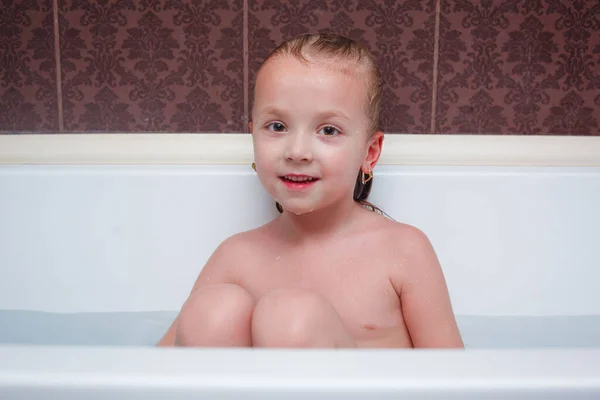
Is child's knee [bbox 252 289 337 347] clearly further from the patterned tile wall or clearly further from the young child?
the patterned tile wall

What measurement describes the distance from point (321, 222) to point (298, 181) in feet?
0.36

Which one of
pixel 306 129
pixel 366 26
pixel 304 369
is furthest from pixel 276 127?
pixel 366 26

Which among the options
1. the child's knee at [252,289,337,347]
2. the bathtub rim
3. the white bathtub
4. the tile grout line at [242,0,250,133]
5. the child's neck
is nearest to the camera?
the bathtub rim

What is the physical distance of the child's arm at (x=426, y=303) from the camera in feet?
2.67

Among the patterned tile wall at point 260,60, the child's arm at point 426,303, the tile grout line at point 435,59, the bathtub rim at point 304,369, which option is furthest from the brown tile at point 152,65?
the bathtub rim at point 304,369

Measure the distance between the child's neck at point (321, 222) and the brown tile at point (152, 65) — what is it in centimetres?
54

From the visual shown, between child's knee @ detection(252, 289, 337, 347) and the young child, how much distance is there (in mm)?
137

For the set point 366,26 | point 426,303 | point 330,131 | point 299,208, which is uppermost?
point 366,26

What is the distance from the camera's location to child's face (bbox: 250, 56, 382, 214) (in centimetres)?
81

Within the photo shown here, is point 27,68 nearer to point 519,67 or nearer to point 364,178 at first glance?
point 364,178

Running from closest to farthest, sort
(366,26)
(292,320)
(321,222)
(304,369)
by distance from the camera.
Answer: (304,369)
(292,320)
(321,222)
(366,26)

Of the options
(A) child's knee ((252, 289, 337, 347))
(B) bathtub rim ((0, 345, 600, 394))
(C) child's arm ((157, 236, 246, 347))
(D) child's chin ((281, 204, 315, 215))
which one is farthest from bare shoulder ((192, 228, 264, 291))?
(B) bathtub rim ((0, 345, 600, 394))

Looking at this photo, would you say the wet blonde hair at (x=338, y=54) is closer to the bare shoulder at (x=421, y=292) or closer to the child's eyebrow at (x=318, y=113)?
the child's eyebrow at (x=318, y=113)

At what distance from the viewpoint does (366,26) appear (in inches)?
53.0
